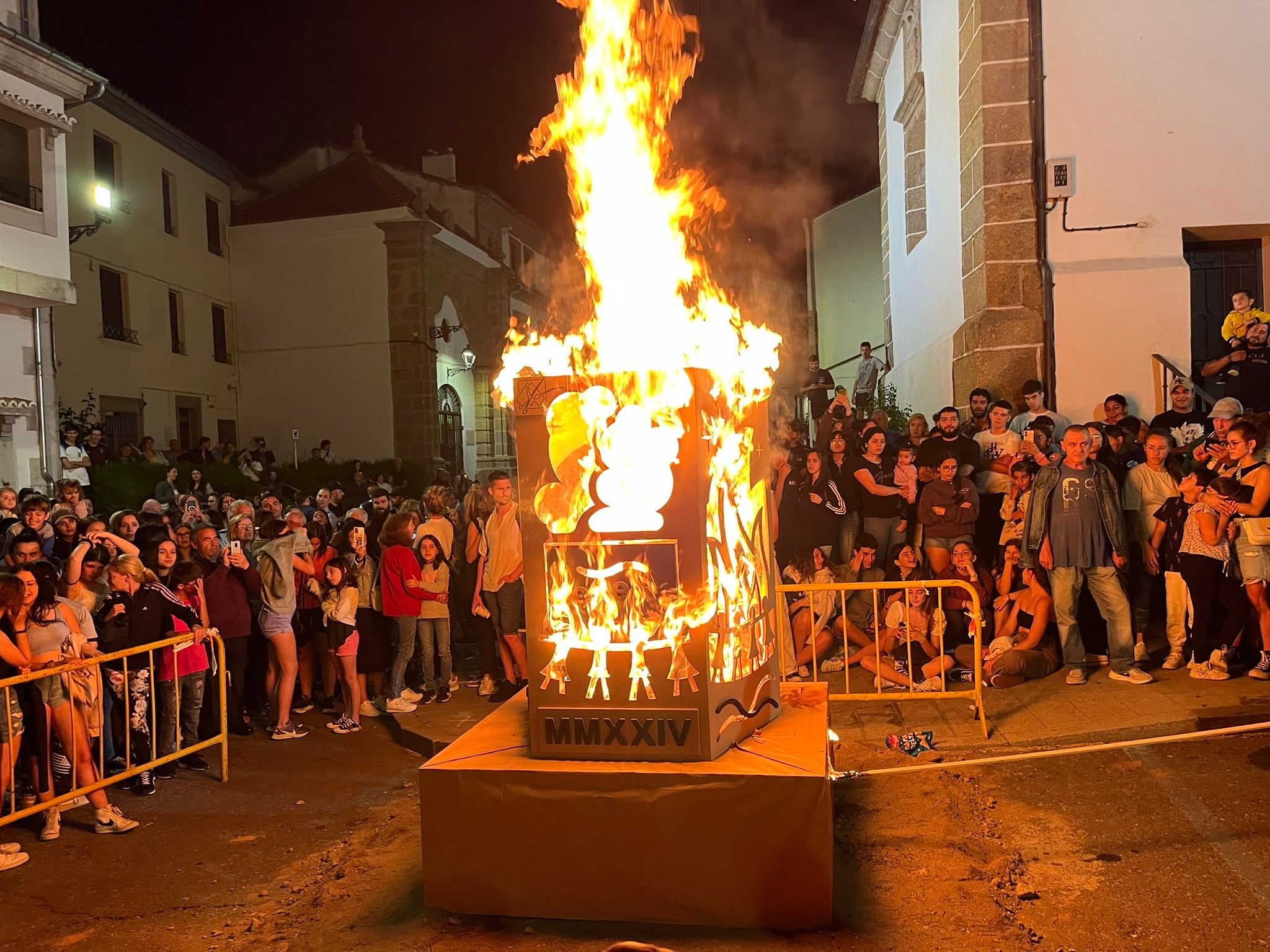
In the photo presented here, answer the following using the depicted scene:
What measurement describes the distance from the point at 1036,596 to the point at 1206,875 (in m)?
3.91

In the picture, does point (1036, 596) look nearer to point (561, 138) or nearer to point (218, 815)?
point (561, 138)

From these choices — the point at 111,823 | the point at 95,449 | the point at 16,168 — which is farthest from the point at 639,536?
the point at 16,168

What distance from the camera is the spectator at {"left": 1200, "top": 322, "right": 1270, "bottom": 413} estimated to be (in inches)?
384

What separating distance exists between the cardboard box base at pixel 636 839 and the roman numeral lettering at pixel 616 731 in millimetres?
95

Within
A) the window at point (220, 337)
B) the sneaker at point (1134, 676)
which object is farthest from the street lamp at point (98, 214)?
the sneaker at point (1134, 676)

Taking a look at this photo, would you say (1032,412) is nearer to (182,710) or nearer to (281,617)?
(281,617)

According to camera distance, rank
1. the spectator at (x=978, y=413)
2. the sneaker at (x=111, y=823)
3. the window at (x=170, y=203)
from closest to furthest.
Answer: the sneaker at (x=111, y=823) < the spectator at (x=978, y=413) < the window at (x=170, y=203)

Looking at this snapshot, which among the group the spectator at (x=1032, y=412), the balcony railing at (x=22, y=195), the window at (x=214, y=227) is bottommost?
the spectator at (x=1032, y=412)

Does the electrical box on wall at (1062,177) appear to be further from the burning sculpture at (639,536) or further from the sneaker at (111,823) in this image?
the sneaker at (111,823)

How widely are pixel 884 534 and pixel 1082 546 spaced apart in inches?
76.0

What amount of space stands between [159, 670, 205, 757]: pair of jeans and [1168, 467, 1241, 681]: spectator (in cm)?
781

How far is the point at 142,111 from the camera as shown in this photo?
909 inches

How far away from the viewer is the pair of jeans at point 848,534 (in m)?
9.34

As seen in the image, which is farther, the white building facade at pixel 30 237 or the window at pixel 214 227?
the window at pixel 214 227
